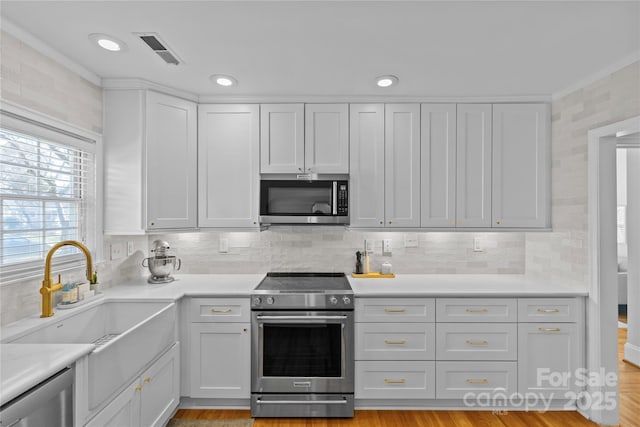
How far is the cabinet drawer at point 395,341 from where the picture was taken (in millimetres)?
2418

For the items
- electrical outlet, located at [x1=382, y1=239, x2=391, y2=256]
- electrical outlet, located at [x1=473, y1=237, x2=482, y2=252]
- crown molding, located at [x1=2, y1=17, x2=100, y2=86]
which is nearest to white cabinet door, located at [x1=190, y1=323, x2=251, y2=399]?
electrical outlet, located at [x1=382, y1=239, x2=391, y2=256]

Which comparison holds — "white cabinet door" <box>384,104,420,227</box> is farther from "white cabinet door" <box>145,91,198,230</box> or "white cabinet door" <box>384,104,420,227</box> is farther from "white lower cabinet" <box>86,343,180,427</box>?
"white lower cabinet" <box>86,343,180,427</box>

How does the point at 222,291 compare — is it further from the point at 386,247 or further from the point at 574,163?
the point at 574,163

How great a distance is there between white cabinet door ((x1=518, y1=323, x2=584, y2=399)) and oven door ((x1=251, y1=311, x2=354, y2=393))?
1240 mm

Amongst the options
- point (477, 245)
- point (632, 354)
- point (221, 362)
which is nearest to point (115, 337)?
point (221, 362)

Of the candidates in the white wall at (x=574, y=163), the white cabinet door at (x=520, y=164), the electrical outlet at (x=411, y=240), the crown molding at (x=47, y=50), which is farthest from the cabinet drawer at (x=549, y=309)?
the crown molding at (x=47, y=50)

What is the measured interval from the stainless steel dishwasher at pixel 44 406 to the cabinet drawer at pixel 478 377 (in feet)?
7.14

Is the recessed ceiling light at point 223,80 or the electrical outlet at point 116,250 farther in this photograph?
the electrical outlet at point 116,250

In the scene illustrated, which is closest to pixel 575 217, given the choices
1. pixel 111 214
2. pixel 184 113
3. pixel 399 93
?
pixel 399 93

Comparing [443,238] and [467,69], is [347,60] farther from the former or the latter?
[443,238]

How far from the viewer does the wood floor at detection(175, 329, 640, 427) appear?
2.31 m

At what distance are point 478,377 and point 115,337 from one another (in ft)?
7.78

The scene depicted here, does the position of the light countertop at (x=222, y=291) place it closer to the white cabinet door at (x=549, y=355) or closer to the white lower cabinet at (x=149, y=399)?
the white cabinet door at (x=549, y=355)

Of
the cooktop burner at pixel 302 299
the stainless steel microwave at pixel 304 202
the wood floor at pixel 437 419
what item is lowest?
the wood floor at pixel 437 419
